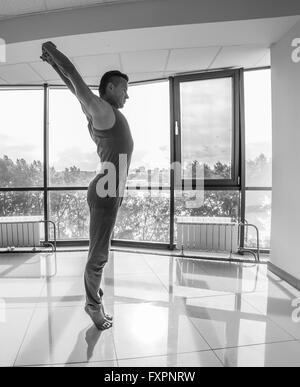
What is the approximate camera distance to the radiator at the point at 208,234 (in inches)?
150

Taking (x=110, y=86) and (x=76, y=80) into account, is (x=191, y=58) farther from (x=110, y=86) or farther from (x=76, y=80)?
(x=76, y=80)

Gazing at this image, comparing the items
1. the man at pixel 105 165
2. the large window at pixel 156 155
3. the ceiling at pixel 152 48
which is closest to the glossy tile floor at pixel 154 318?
the man at pixel 105 165

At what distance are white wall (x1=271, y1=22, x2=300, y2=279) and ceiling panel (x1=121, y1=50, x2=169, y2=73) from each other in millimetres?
1342

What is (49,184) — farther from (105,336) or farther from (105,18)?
(105,336)

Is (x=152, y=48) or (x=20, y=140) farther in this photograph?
(x=20, y=140)

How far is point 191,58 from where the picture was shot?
3.56 meters

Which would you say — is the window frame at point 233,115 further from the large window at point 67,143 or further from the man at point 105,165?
the man at point 105,165

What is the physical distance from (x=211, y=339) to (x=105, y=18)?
3.13 metres

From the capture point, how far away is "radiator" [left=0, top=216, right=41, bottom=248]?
13.7 ft

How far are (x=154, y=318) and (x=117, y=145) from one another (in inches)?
53.3

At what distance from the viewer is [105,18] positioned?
9.46 ft

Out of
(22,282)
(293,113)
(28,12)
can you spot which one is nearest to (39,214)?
(22,282)

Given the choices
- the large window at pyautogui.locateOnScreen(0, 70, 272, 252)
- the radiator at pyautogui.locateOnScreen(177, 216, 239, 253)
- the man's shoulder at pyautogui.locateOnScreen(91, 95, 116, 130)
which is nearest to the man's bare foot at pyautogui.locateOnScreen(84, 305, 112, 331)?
the man's shoulder at pyautogui.locateOnScreen(91, 95, 116, 130)

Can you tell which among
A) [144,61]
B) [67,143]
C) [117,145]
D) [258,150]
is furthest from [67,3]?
[258,150]
